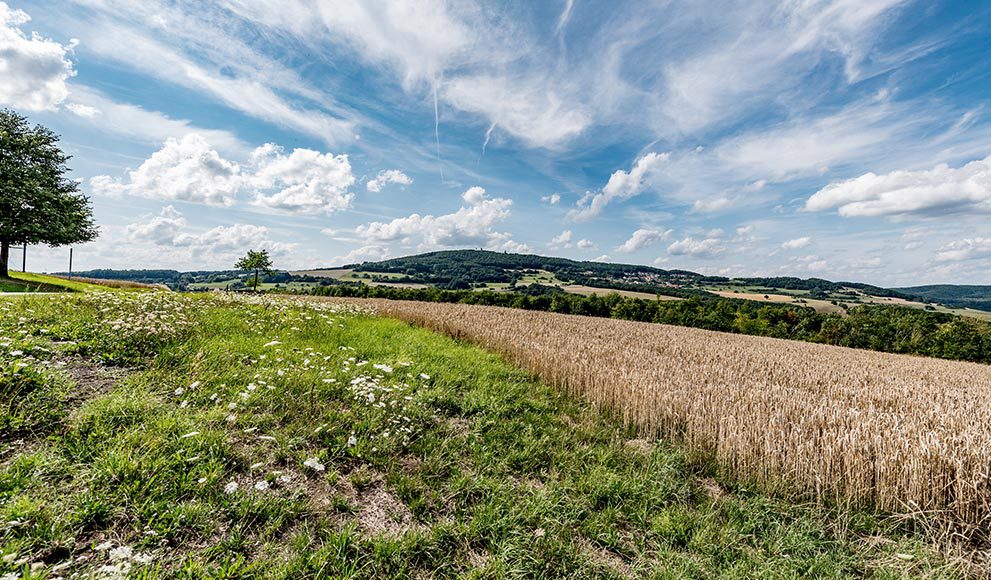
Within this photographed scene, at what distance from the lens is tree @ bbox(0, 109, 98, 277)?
2533 cm

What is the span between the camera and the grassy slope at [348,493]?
3297mm

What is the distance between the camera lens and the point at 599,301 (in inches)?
2156

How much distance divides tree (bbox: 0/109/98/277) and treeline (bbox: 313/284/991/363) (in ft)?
79.5

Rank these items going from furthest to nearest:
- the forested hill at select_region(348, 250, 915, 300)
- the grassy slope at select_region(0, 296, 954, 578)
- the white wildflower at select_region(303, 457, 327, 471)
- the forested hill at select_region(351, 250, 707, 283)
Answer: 1. the forested hill at select_region(351, 250, 707, 283)
2. the forested hill at select_region(348, 250, 915, 300)
3. the white wildflower at select_region(303, 457, 327, 471)
4. the grassy slope at select_region(0, 296, 954, 578)

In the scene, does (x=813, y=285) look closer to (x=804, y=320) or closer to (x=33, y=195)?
(x=804, y=320)

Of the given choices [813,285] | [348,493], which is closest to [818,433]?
[348,493]

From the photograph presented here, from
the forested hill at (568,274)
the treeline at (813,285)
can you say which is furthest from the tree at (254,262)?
the treeline at (813,285)

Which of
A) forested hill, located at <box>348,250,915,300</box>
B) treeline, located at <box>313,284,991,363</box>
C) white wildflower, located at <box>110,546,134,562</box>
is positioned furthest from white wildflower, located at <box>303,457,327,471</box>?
forested hill, located at <box>348,250,915,300</box>

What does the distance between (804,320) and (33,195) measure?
74136 millimetres

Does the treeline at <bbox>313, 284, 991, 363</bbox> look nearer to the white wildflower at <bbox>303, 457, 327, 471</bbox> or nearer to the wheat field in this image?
the wheat field

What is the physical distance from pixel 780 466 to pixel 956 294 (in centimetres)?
30483

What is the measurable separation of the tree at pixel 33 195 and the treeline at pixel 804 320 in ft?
79.5

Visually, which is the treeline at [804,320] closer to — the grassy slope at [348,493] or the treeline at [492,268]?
the grassy slope at [348,493]

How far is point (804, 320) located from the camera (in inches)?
1797
